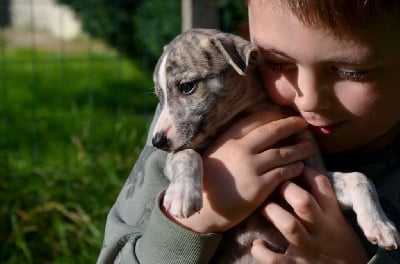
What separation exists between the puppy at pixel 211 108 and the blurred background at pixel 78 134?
0.47m

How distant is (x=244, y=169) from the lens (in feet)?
8.92

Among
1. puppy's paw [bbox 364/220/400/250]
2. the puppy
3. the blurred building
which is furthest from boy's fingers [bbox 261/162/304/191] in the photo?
the blurred building

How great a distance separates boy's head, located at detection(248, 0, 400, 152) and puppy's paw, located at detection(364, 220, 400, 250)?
0.39m

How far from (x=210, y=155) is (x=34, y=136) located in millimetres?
4292

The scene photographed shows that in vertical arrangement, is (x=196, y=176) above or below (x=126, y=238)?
above

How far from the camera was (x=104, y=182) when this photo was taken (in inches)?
218

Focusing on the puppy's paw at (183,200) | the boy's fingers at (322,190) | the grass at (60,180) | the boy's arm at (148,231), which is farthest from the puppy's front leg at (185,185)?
the grass at (60,180)

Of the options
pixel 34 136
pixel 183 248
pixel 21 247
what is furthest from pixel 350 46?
→ pixel 34 136

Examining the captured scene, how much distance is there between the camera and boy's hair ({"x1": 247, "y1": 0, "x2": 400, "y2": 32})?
2.58 m

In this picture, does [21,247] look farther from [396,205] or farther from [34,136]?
[396,205]

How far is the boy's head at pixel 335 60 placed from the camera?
102 inches

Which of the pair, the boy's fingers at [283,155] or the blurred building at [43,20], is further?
the blurred building at [43,20]

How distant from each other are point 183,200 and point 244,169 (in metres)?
0.29

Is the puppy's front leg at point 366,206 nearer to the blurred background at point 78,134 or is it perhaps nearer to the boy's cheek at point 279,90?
the boy's cheek at point 279,90
